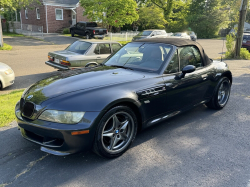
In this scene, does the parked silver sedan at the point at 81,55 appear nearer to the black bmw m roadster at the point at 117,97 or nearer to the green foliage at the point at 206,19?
the black bmw m roadster at the point at 117,97

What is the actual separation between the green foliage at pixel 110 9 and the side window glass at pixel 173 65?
21045 millimetres

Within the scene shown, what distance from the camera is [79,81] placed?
3615 mm

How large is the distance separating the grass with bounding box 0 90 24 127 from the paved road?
0.24m

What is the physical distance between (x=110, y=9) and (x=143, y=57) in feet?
71.3

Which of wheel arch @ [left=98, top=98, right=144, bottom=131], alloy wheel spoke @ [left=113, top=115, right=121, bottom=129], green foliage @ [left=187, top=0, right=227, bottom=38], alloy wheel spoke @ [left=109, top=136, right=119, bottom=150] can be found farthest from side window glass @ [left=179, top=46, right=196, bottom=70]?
green foliage @ [left=187, top=0, right=227, bottom=38]

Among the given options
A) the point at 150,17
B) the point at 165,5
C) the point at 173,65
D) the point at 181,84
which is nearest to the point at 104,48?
the point at 173,65

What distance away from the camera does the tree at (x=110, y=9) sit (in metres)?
23.9

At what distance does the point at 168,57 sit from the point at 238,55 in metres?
11.3

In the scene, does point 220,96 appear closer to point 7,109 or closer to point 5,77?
point 7,109

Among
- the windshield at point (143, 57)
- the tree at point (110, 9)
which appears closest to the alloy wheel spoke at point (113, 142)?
the windshield at point (143, 57)

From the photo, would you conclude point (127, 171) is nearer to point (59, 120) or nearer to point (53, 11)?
point (59, 120)

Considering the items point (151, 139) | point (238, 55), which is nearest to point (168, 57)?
point (151, 139)

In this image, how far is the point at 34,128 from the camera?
3.02 meters

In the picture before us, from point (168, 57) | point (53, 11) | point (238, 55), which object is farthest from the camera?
point (53, 11)
